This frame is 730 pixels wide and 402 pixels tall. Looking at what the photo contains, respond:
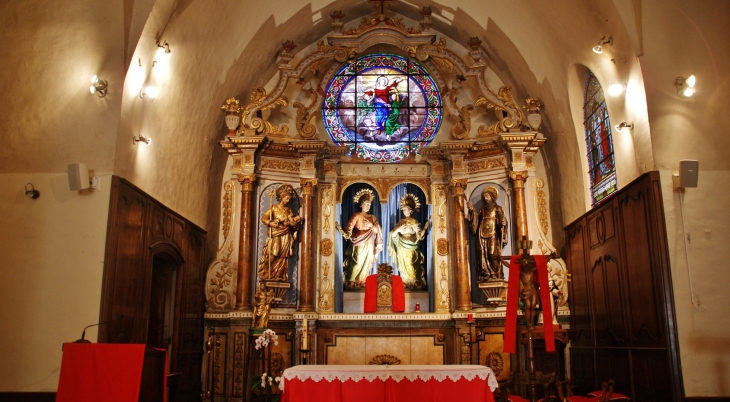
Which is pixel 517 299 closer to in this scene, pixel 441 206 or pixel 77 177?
pixel 441 206

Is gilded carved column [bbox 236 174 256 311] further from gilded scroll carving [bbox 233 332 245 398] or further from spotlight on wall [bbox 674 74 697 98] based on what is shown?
spotlight on wall [bbox 674 74 697 98]

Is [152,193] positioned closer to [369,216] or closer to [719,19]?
[369,216]

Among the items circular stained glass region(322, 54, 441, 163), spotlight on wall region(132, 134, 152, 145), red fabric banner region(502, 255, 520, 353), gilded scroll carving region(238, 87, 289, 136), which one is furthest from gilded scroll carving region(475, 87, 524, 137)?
spotlight on wall region(132, 134, 152, 145)

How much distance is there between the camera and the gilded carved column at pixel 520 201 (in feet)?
39.1

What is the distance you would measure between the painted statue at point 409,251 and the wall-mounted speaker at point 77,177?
5981mm

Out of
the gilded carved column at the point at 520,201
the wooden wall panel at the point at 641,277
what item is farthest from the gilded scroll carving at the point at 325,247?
the wooden wall panel at the point at 641,277

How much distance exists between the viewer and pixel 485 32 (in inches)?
515

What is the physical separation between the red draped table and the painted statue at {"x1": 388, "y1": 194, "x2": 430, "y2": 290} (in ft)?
14.4

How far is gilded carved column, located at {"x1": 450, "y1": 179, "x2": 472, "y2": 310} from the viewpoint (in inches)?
468

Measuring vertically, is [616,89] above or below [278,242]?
above

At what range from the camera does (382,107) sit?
13938mm

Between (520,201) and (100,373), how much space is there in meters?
7.86

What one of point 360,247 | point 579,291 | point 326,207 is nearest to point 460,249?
point 360,247

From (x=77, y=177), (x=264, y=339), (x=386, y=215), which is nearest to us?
(x=77, y=177)
